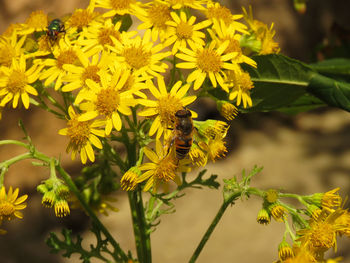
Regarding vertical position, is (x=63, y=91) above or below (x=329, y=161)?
above

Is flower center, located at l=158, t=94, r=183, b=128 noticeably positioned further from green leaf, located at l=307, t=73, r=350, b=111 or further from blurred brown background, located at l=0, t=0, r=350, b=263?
blurred brown background, located at l=0, t=0, r=350, b=263

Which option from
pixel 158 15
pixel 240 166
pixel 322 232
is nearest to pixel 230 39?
pixel 158 15

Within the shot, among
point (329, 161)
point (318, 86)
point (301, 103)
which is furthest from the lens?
point (329, 161)

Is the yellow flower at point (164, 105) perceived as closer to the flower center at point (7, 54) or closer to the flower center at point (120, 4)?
the flower center at point (120, 4)

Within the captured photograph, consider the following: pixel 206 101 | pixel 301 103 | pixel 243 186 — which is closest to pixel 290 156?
pixel 206 101

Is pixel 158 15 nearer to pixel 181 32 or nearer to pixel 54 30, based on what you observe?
pixel 181 32

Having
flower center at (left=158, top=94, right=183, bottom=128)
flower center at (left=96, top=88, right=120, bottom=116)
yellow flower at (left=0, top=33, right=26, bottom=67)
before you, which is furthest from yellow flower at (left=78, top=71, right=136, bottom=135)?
yellow flower at (left=0, top=33, right=26, bottom=67)

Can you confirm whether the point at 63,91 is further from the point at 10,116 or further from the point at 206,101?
the point at 206,101

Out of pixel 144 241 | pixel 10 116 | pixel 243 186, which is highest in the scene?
pixel 243 186
